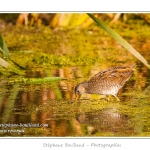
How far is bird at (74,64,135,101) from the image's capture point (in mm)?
5457

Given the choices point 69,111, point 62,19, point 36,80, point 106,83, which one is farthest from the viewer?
point 62,19

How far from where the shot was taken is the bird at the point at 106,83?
546 centimetres

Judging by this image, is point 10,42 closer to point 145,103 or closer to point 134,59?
point 134,59

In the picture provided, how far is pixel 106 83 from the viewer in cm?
546

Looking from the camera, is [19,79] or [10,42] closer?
[19,79]

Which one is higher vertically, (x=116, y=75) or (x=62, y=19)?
(x=62, y=19)

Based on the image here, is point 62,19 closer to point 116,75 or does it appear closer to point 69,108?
point 116,75

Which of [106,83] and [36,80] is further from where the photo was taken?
[36,80]

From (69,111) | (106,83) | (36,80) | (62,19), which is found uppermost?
(62,19)

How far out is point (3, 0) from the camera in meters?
6.71

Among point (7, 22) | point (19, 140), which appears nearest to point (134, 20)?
point (7, 22)

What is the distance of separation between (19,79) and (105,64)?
111 cm

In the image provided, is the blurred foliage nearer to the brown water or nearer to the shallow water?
the shallow water

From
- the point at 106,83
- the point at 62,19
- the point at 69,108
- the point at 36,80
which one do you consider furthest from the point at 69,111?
the point at 62,19
